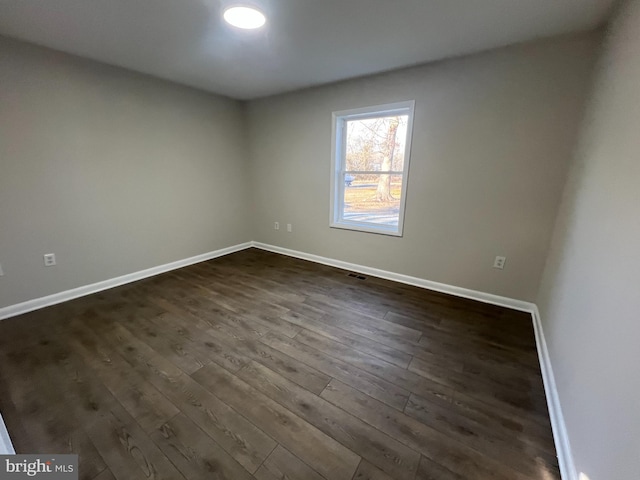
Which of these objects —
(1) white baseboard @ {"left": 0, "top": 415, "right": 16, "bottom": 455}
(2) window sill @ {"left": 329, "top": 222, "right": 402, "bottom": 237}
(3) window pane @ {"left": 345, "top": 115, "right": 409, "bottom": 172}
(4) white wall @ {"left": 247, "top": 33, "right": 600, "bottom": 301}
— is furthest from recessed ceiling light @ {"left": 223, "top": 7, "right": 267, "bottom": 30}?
(1) white baseboard @ {"left": 0, "top": 415, "right": 16, "bottom": 455}

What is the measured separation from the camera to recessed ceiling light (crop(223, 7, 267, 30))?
68.4 inches

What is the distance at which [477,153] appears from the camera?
2.52 meters

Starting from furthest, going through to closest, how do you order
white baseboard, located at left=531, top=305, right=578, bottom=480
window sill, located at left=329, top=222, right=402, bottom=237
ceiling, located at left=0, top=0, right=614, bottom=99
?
window sill, located at left=329, top=222, right=402, bottom=237, ceiling, located at left=0, top=0, right=614, bottom=99, white baseboard, located at left=531, top=305, right=578, bottom=480

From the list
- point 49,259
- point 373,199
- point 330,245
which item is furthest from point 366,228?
point 49,259

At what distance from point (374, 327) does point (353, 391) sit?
74cm

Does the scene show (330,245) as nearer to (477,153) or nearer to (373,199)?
(373,199)

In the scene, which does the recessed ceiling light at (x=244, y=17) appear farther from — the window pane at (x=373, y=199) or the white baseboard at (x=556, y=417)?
the white baseboard at (x=556, y=417)

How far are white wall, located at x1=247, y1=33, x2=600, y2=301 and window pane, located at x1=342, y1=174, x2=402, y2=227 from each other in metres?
0.23

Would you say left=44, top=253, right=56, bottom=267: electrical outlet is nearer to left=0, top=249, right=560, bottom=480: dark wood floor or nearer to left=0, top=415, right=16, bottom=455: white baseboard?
left=0, top=249, right=560, bottom=480: dark wood floor

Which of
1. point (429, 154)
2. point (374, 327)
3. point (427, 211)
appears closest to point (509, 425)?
point (374, 327)

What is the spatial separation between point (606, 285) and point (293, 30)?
244 cm

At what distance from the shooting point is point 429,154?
2.76 m

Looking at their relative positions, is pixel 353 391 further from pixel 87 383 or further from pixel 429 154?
pixel 429 154

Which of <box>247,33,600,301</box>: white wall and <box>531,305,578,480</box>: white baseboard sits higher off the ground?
<box>247,33,600,301</box>: white wall
